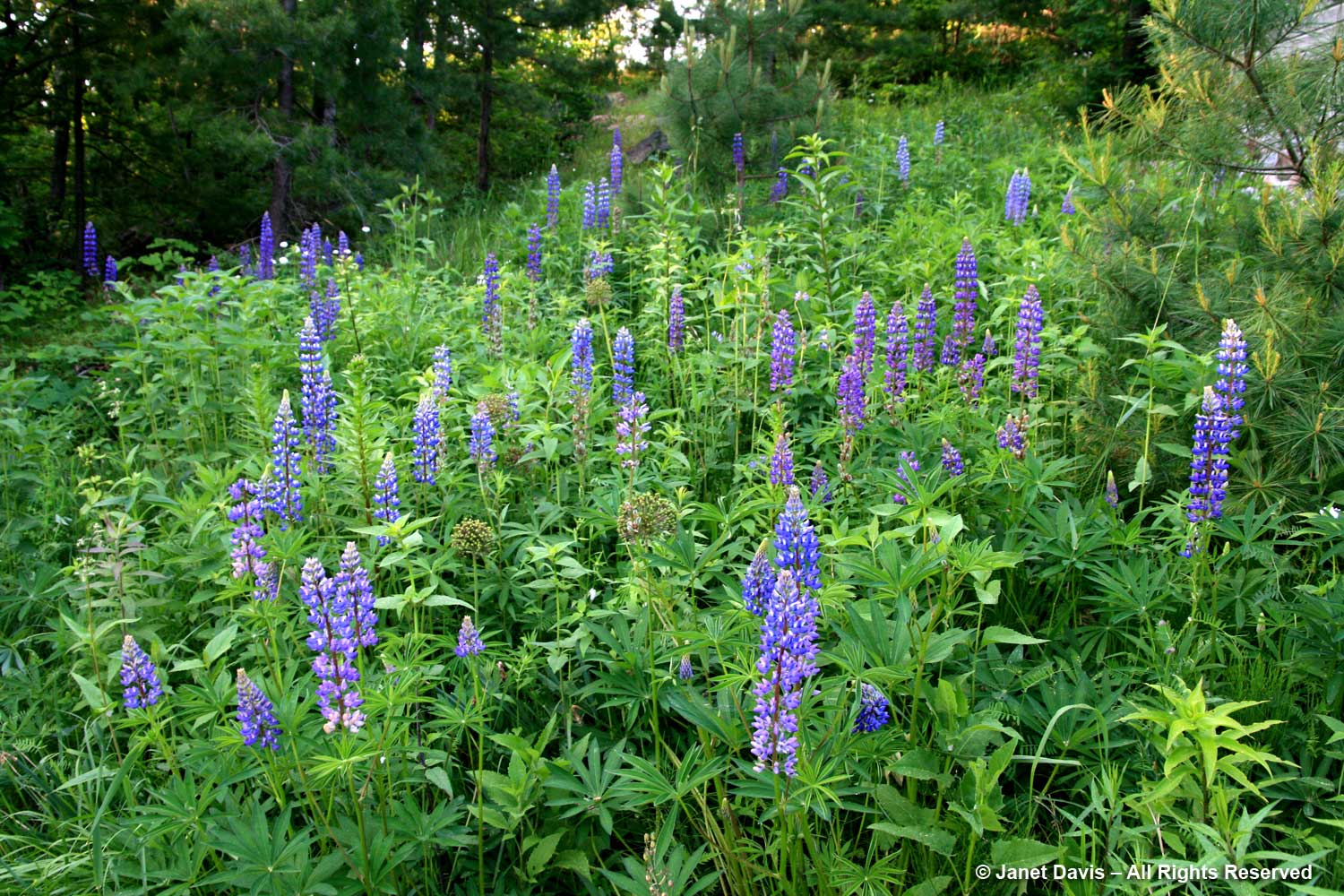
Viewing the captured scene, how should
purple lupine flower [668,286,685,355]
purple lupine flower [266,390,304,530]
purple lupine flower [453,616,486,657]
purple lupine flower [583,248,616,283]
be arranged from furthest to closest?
purple lupine flower [583,248,616,283]
purple lupine flower [668,286,685,355]
purple lupine flower [266,390,304,530]
purple lupine flower [453,616,486,657]

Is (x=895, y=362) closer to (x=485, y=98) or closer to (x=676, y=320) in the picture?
(x=676, y=320)

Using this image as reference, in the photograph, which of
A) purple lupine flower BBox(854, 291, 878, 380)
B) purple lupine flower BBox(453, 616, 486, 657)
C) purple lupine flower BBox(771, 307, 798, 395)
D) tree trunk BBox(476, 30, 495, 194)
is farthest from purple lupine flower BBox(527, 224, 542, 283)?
tree trunk BBox(476, 30, 495, 194)

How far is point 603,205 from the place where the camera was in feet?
23.0

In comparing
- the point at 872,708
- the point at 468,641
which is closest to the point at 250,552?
the point at 468,641

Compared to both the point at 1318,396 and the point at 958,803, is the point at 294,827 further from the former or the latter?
the point at 1318,396

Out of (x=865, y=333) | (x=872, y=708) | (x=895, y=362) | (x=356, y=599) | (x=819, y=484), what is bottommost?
(x=872, y=708)

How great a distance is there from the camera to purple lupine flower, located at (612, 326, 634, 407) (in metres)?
3.75

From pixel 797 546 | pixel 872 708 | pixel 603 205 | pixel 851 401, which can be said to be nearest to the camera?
pixel 797 546

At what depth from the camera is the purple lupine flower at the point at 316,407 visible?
350 centimetres

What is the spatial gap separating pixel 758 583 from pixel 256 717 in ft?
4.24

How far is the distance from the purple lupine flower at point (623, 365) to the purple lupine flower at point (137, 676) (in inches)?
80.6

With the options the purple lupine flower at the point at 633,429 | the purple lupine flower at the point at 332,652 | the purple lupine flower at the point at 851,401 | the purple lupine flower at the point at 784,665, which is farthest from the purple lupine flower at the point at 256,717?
the purple lupine flower at the point at 851,401

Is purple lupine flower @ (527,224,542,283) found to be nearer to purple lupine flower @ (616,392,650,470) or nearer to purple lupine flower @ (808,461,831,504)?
purple lupine flower @ (616,392,650,470)

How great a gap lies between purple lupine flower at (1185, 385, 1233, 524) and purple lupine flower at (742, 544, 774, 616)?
1461mm
